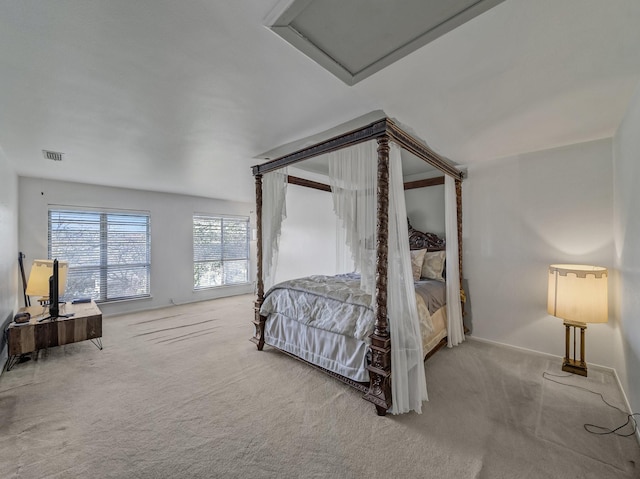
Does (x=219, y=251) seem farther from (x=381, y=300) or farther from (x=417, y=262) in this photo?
(x=381, y=300)

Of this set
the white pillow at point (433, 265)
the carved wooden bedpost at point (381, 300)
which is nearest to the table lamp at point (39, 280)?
the carved wooden bedpost at point (381, 300)

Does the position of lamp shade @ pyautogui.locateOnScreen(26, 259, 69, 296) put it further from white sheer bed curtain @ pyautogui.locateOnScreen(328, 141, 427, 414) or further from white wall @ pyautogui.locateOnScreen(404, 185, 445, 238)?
white wall @ pyautogui.locateOnScreen(404, 185, 445, 238)

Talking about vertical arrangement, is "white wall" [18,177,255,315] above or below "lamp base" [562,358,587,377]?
above

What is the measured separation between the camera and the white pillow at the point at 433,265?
11.7 ft

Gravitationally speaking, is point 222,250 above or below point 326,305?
above

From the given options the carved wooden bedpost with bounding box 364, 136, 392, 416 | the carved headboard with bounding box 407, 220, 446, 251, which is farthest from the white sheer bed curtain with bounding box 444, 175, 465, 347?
the carved wooden bedpost with bounding box 364, 136, 392, 416

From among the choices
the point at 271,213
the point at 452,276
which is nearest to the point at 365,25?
the point at 271,213

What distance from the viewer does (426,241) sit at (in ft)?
12.9

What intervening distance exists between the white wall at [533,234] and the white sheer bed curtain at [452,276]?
12.7 inches

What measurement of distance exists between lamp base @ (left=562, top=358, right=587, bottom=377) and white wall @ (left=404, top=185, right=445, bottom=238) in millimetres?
1901

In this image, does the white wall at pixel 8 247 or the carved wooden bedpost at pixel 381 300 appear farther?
the white wall at pixel 8 247

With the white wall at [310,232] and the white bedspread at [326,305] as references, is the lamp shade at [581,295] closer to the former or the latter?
the white bedspread at [326,305]

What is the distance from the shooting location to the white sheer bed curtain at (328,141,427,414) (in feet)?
6.79

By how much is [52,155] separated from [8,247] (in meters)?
1.24
